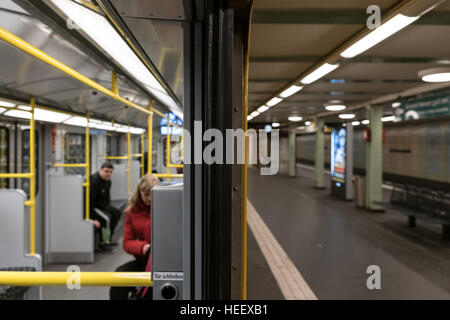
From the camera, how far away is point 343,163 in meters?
11.4

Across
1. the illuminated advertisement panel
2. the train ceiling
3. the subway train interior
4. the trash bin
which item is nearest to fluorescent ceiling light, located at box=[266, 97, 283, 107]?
the subway train interior

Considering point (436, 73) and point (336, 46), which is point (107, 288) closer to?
point (336, 46)

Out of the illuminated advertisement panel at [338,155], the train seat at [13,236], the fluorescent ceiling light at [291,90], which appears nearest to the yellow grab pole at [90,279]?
the train seat at [13,236]

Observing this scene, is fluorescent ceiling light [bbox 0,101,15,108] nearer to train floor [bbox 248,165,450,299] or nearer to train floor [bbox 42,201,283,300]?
train floor [bbox 42,201,283,300]

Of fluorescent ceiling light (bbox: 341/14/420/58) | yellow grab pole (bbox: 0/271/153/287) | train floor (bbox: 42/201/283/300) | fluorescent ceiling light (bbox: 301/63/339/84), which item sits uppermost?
fluorescent ceiling light (bbox: 301/63/339/84)

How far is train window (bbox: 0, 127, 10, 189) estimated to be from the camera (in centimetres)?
507

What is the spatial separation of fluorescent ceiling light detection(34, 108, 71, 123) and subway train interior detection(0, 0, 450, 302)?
0.10ft

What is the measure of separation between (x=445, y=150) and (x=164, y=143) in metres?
10.7

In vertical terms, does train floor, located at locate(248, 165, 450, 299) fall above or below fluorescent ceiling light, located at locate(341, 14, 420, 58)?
below

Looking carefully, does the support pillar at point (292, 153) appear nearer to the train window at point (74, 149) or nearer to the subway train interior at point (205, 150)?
the subway train interior at point (205, 150)

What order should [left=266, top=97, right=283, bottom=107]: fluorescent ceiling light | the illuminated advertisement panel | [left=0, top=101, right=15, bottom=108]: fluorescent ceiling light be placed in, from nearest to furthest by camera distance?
[left=0, top=101, right=15, bottom=108]: fluorescent ceiling light, [left=266, top=97, right=283, bottom=107]: fluorescent ceiling light, the illuminated advertisement panel

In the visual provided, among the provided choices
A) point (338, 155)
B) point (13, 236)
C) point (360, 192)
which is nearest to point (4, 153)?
point (13, 236)
